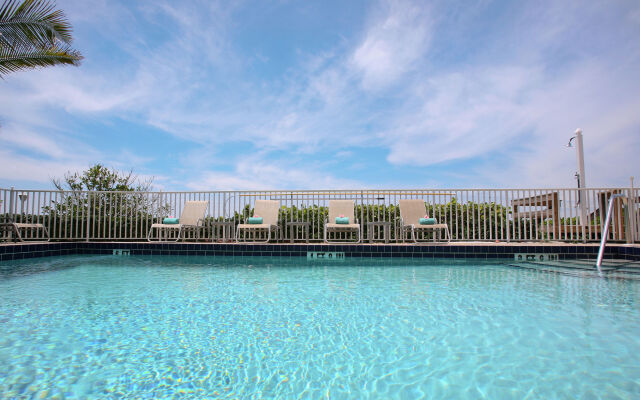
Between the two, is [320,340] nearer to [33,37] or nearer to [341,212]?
[341,212]

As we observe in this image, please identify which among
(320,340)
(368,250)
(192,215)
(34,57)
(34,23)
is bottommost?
(320,340)

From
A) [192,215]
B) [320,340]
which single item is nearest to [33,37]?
[192,215]

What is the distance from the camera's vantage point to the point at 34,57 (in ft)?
22.2

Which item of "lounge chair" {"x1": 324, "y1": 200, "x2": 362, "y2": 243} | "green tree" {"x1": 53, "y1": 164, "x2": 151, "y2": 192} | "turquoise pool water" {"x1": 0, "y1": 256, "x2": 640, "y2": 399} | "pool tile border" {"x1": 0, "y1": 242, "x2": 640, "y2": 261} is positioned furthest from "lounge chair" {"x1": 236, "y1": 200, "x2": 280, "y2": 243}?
"green tree" {"x1": 53, "y1": 164, "x2": 151, "y2": 192}

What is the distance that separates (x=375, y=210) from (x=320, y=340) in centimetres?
655

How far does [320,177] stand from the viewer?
1235 cm

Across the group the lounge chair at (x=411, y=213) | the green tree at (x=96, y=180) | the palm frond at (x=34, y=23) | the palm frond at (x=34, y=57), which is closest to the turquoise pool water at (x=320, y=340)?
the lounge chair at (x=411, y=213)

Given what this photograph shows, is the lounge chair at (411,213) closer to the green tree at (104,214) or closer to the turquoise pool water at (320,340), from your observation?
the turquoise pool water at (320,340)

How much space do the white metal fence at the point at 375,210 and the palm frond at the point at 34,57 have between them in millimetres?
2574

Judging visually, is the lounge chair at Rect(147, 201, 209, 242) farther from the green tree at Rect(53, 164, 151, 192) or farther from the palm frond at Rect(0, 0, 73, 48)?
the green tree at Rect(53, 164, 151, 192)

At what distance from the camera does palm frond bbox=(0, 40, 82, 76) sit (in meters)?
6.62

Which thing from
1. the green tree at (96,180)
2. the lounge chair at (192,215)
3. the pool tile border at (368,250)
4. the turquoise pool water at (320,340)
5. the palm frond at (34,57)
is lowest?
the turquoise pool water at (320,340)

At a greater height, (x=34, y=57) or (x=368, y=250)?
(x=34, y=57)

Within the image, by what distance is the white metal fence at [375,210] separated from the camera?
7266mm
